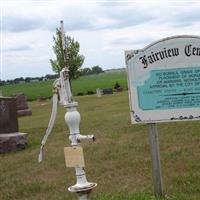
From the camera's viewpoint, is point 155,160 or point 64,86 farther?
point 155,160

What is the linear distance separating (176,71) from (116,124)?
9.16 meters

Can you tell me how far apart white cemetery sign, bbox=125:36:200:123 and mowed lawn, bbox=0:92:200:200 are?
1022 millimetres

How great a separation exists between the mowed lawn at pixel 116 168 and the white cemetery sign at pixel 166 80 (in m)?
1.02

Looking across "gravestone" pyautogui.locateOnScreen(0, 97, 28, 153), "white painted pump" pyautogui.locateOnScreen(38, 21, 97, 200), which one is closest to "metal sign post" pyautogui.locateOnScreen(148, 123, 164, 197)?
"white painted pump" pyautogui.locateOnScreen(38, 21, 97, 200)

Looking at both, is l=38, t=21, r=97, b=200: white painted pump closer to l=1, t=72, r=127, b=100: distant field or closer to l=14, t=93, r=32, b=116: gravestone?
l=14, t=93, r=32, b=116: gravestone

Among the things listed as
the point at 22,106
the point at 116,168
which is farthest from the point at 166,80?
the point at 22,106

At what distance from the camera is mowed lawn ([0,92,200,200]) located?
717 centimetres

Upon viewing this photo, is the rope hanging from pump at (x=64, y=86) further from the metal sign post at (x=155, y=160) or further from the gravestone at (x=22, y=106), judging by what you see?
the gravestone at (x=22, y=106)

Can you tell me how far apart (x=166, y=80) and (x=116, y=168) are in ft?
9.39

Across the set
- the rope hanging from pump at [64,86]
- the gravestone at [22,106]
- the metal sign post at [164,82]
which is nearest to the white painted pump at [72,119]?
the rope hanging from pump at [64,86]

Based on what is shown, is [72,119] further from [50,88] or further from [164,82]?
[50,88]

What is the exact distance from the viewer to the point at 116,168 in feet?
28.8

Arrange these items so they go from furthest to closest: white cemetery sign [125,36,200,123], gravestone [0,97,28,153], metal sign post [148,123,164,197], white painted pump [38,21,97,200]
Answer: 1. gravestone [0,97,28,153]
2. metal sign post [148,123,164,197]
3. white cemetery sign [125,36,200,123]
4. white painted pump [38,21,97,200]

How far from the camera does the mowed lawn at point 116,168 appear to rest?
282 inches
